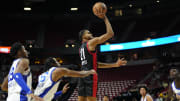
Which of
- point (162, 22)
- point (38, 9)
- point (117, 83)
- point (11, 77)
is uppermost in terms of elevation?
point (38, 9)

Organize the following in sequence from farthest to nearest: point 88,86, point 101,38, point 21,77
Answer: point 88,86 < point 101,38 < point 21,77

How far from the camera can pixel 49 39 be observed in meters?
20.0

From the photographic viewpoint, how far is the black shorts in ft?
13.5

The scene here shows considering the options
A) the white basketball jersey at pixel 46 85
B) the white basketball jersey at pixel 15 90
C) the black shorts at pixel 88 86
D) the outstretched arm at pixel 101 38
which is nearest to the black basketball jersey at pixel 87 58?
the outstretched arm at pixel 101 38

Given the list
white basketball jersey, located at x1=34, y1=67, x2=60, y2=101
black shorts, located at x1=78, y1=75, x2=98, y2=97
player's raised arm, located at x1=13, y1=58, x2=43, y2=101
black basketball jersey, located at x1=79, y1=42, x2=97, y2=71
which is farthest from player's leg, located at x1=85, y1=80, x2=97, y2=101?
player's raised arm, located at x1=13, y1=58, x2=43, y2=101

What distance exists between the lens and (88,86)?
13.5ft

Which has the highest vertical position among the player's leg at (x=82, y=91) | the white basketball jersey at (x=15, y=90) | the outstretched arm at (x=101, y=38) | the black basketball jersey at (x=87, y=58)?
the outstretched arm at (x=101, y=38)

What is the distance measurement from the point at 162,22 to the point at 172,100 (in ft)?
48.6

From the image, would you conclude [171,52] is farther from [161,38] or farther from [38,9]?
[38,9]

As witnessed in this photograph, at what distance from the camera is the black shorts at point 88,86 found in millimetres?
4121

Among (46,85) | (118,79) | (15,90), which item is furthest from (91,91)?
(118,79)

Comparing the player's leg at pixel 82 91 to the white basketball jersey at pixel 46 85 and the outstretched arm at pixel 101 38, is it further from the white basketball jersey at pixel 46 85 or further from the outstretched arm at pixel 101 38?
the white basketball jersey at pixel 46 85

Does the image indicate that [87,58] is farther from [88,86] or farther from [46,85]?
[46,85]

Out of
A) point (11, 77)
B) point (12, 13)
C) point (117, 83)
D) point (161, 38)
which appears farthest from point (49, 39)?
point (11, 77)
